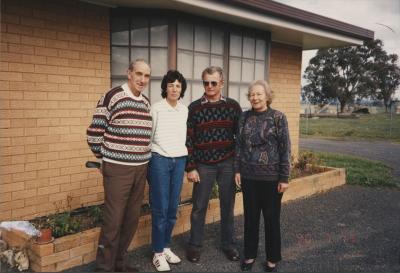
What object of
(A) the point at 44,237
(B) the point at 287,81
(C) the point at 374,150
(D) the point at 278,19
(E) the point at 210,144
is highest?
(D) the point at 278,19

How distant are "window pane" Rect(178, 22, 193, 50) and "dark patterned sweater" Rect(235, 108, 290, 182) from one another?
229 centimetres

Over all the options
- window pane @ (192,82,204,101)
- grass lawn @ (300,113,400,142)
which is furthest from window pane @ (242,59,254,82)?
grass lawn @ (300,113,400,142)

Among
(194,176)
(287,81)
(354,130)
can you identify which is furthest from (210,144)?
(354,130)

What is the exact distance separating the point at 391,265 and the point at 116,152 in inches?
113

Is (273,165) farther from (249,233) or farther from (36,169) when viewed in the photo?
(36,169)

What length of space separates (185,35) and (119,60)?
0.97m

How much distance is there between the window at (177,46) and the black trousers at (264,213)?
2340mm

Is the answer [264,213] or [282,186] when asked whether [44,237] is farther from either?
[282,186]

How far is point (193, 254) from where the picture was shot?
154 inches

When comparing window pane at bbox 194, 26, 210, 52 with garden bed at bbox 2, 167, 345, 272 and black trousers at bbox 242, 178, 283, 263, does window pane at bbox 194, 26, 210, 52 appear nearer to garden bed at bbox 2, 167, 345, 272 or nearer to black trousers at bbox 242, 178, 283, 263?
garden bed at bbox 2, 167, 345, 272

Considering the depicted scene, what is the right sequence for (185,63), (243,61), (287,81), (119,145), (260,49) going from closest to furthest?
1. (119,145)
2. (185,63)
3. (243,61)
4. (260,49)
5. (287,81)

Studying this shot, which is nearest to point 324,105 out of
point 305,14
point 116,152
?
point 305,14

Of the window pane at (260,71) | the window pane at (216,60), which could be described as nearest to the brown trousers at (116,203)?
the window pane at (216,60)

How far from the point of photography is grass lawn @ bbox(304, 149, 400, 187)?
7645mm
